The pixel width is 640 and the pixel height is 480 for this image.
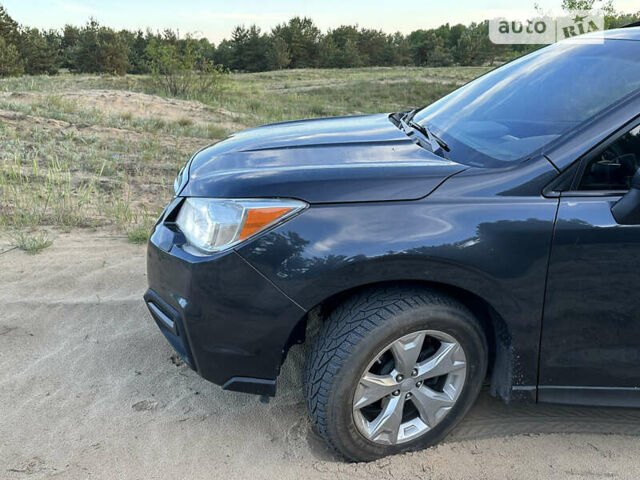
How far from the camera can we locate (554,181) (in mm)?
2027

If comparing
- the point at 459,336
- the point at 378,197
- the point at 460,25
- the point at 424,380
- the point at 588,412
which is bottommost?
the point at 588,412

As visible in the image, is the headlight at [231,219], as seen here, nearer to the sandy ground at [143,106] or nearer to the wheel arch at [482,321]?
the wheel arch at [482,321]

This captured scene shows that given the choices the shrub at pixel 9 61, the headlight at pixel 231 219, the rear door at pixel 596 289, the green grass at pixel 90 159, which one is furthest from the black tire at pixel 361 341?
the shrub at pixel 9 61

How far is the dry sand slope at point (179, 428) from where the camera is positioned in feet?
7.37

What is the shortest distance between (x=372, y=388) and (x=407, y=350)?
20 centimetres

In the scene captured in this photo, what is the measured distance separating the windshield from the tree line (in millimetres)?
34879

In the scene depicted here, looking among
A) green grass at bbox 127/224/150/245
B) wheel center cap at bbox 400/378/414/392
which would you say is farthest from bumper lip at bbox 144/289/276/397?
green grass at bbox 127/224/150/245

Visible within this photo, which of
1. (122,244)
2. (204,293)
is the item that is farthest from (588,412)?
(122,244)

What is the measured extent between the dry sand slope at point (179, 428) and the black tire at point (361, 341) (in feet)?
0.65

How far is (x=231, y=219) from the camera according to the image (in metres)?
2.12

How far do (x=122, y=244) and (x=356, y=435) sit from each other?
9.89 ft

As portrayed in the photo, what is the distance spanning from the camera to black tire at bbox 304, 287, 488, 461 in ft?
6.73

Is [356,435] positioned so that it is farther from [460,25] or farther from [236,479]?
[460,25]

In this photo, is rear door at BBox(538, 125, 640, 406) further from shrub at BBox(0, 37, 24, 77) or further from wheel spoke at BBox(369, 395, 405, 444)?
shrub at BBox(0, 37, 24, 77)
